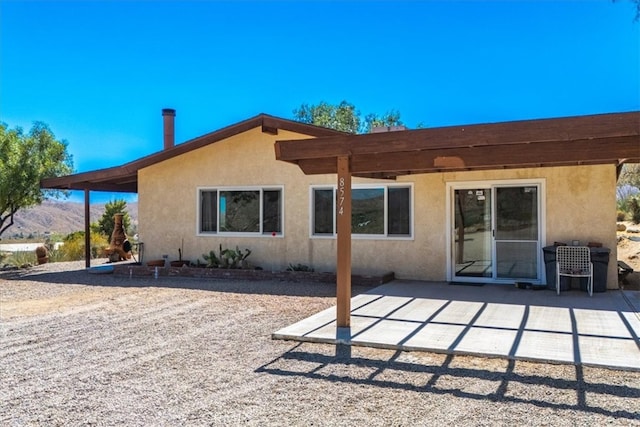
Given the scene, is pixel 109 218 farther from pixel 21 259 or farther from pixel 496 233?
pixel 496 233

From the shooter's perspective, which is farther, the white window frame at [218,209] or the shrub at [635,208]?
the shrub at [635,208]

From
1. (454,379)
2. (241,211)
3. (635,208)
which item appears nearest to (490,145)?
(454,379)

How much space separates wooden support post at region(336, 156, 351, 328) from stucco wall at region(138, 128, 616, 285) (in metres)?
4.71

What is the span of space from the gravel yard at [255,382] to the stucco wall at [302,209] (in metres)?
4.30

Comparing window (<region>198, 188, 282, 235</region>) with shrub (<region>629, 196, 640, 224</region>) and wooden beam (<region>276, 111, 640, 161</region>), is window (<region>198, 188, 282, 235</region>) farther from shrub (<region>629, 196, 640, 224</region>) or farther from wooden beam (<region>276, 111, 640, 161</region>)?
shrub (<region>629, 196, 640, 224</region>)

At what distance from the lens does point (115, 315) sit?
24.2 feet

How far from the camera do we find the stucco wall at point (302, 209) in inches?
367

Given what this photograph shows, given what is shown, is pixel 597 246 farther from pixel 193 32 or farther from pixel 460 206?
pixel 193 32

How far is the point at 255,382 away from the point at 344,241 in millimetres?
2243

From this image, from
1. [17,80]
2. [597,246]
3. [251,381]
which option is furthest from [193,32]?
[251,381]

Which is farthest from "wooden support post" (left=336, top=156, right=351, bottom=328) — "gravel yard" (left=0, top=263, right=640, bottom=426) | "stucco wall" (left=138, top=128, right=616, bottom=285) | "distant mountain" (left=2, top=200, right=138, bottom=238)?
"distant mountain" (left=2, top=200, right=138, bottom=238)

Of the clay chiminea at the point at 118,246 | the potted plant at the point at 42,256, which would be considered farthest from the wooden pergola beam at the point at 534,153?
the potted plant at the point at 42,256

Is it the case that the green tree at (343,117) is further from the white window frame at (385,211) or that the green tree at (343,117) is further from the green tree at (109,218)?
the white window frame at (385,211)

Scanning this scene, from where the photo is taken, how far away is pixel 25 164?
1431 centimetres
